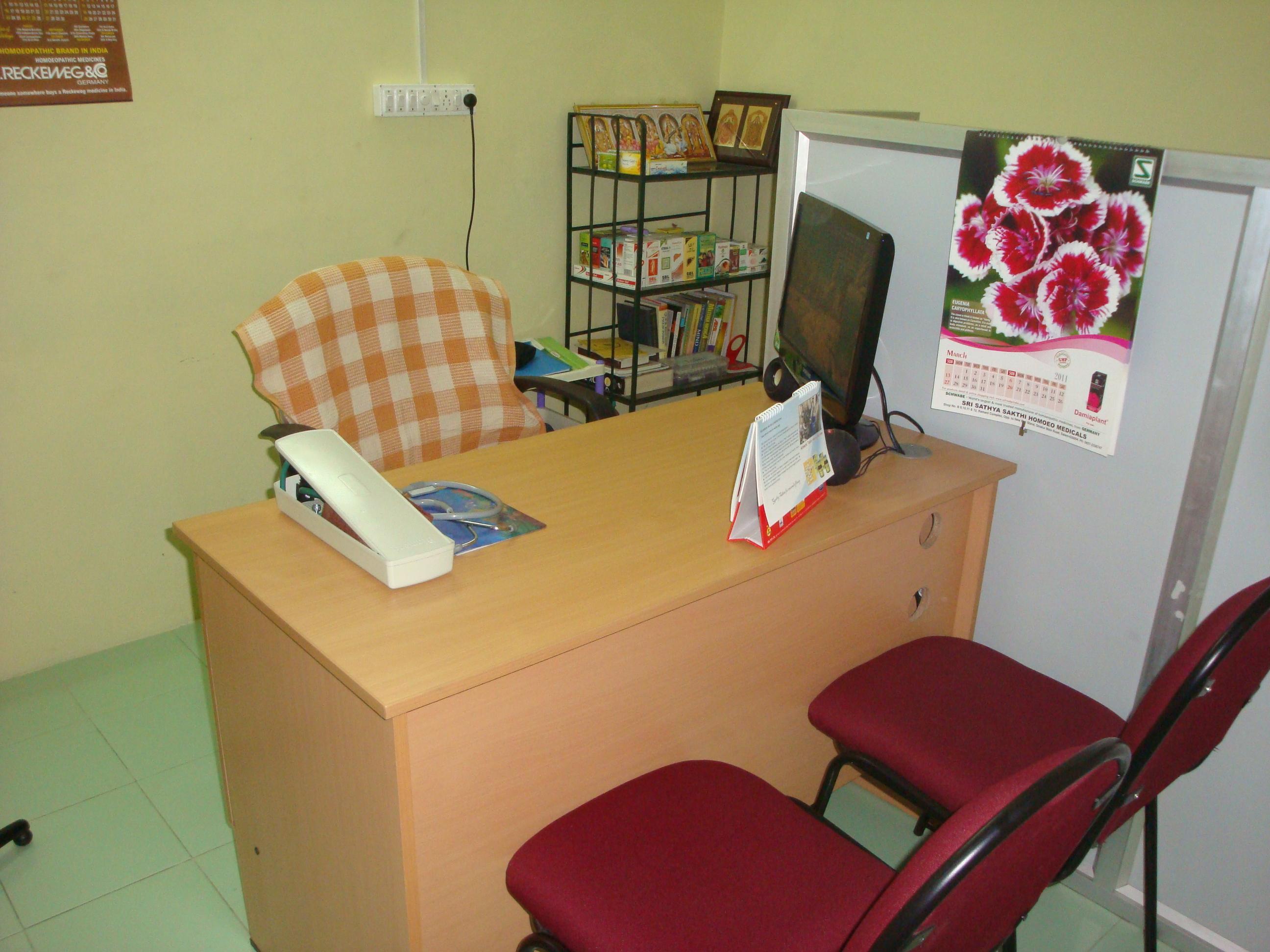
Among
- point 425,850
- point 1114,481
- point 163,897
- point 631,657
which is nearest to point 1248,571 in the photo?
point 1114,481

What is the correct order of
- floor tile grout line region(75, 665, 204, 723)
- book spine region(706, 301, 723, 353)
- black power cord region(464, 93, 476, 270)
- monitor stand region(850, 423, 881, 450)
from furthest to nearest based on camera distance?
book spine region(706, 301, 723, 353) < black power cord region(464, 93, 476, 270) < floor tile grout line region(75, 665, 204, 723) < monitor stand region(850, 423, 881, 450)

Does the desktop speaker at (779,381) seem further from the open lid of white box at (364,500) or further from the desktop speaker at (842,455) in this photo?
the open lid of white box at (364,500)

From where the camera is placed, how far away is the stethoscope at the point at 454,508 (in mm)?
1532

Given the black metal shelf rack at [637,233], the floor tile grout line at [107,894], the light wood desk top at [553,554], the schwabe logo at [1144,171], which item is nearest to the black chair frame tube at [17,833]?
the floor tile grout line at [107,894]

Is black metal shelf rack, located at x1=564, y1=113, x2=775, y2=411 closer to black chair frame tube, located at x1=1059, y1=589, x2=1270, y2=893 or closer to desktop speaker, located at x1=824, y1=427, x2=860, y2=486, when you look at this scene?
desktop speaker, located at x1=824, y1=427, x2=860, y2=486

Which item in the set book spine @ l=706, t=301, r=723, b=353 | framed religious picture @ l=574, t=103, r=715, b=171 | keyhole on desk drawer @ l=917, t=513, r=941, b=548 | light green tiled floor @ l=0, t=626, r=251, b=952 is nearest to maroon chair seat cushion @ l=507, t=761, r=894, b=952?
keyhole on desk drawer @ l=917, t=513, r=941, b=548

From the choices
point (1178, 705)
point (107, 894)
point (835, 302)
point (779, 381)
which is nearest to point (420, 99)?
point (779, 381)

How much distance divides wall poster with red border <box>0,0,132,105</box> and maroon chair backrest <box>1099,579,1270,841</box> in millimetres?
2479

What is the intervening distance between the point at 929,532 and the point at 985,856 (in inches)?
42.1

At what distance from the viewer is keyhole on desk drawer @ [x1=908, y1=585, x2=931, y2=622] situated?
1.94 meters

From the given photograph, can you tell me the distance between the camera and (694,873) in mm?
1250

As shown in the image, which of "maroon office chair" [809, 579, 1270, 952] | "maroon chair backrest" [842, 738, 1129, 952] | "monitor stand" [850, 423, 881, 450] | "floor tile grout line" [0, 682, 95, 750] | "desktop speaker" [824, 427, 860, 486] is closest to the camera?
"maroon chair backrest" [842, 738, 1129, 952]

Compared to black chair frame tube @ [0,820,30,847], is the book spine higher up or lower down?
higher up

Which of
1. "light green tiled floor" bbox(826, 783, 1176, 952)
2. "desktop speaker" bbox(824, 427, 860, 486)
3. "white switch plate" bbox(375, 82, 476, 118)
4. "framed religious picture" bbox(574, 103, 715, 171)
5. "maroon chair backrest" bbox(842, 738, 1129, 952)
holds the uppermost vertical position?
"white switch plate" bbox(375, 82, 476, 118)
